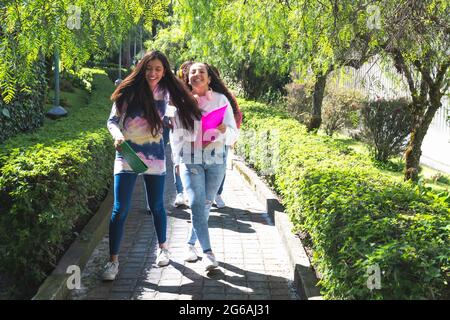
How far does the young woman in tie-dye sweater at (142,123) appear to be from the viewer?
4.84 meters

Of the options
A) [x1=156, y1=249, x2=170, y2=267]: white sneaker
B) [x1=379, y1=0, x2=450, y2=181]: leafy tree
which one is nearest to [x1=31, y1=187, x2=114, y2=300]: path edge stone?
[x1=156, y1=249, x2=170, y2=267]: white sneaker

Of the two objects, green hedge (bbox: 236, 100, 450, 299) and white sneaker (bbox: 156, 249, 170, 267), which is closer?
green hedge (bbox: 236, 100, 450, 299)

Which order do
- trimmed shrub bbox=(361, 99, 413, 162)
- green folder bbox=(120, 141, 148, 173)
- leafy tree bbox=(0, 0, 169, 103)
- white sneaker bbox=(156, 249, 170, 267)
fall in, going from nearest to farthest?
leafy tree bbox=(0, 0, 169, 103)
green folder bbox=(120, 141, 148, 173)
white sneaker bbox=(156, 249, 170, 267)
trimmed shrub bbox=(361, 99, 413, 162)

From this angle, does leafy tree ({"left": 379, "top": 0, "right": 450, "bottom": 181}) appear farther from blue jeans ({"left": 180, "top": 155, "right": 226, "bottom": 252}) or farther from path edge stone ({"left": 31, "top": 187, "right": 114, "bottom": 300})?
path edge stone ({"left": 31, "top": 187, "right": 114, "bottom": 300})

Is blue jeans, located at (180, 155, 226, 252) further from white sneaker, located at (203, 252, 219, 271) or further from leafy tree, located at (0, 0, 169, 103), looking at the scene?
leafy tree, located at (0, 0, 169, 103)

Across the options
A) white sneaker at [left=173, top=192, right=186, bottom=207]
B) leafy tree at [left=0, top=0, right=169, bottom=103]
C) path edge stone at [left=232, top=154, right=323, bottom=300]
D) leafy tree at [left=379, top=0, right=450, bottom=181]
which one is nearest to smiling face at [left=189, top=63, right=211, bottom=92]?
leafy tree at [left=0, top=0, right=169, bottom=103]

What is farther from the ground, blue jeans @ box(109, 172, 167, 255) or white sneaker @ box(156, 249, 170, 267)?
blue jeans @ box(109, 172, 167, 255)

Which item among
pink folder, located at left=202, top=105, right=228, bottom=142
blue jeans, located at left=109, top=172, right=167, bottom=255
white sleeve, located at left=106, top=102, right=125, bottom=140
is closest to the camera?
white sleeve, located at left=106, top=102, right=125, bottom=140

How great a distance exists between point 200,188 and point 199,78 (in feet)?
3.28

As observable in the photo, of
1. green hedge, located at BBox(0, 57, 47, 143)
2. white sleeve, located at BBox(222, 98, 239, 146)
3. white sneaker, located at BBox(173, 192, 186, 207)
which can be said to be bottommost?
white sneaker, located at BBox(173, 192, 186, 207)

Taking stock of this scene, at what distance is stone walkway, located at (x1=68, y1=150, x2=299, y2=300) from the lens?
475cm

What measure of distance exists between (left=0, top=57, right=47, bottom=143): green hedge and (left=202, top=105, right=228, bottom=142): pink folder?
3.94 m
